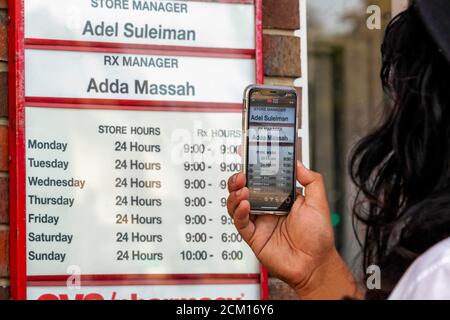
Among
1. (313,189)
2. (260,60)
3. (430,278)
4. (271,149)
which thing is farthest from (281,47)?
(430,278)

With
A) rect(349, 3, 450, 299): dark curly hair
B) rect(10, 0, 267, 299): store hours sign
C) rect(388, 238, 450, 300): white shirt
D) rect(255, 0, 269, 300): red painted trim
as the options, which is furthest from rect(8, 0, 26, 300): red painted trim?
rect(388, 238, 450, 300): white shirt

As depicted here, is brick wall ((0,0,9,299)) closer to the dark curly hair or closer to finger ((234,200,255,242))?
finger ((234,200,255,242))

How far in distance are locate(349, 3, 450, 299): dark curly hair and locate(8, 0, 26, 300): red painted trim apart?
1.25 metres

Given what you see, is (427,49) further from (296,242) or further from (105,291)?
(105,291)

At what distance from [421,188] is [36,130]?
56.9 inches

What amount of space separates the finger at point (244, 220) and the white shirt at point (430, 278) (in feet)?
2.28

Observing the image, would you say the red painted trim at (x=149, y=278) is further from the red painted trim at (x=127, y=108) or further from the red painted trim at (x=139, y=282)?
the red painted trim at (x=127, y=108)

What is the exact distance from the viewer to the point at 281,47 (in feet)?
11.0

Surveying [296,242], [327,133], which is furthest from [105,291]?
[327,133]

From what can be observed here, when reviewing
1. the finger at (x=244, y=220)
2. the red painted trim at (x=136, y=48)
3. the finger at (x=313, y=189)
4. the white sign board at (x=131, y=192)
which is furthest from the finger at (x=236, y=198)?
the red painted trim at (x=136, y=48)

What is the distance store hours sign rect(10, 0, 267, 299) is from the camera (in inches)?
119

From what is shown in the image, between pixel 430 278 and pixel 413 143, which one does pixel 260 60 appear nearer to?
pixel 413 143

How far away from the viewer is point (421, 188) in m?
1.93

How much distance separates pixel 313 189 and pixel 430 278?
0.79 m
